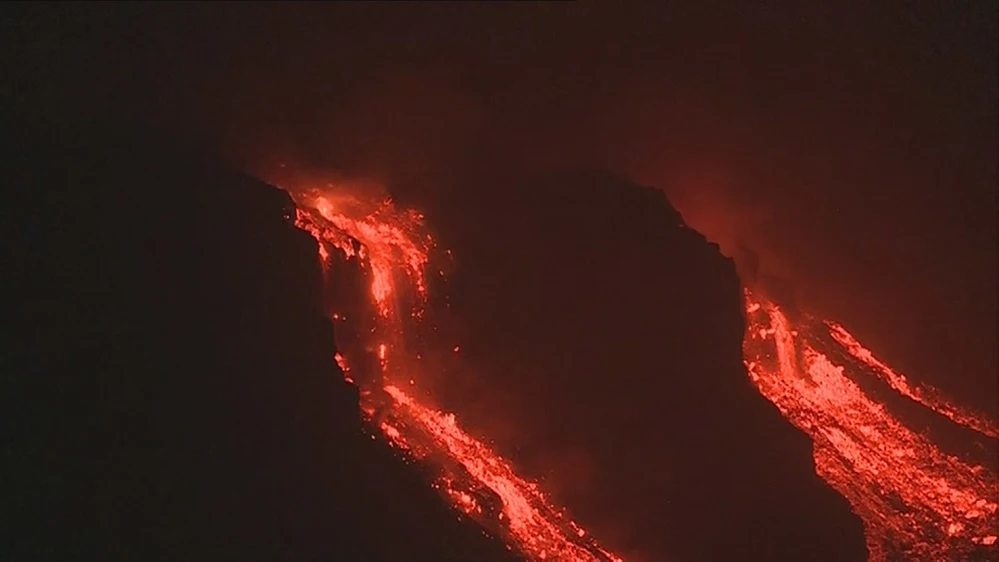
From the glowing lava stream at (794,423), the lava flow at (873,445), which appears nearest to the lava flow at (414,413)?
the glowing lava stream at (794,423)

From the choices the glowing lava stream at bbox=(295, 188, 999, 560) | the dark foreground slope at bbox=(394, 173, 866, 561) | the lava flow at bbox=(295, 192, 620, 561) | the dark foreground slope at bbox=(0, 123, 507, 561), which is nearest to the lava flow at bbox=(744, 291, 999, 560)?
the glowing lava stream at bbox=(295, 188, 999, 560)

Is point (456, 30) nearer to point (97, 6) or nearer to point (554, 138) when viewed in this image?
point (554, 138)

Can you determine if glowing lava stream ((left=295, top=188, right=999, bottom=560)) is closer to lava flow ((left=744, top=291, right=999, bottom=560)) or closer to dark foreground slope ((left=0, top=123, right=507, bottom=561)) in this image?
lava flow ((left=744, top=291, right=999, bottom=560))

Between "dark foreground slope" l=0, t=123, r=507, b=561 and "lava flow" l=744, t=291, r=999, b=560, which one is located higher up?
"lava flow" l=744, t=291, r=999, b=560

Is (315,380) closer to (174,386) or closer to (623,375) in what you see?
(174,386)

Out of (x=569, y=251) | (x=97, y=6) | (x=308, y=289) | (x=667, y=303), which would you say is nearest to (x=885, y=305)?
(x=667, y=303)

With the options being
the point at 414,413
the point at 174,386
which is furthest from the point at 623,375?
the point at 174,386

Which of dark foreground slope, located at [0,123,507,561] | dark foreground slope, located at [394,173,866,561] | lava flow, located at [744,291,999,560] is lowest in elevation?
dark foreground slope, located at [0,123,507,561]

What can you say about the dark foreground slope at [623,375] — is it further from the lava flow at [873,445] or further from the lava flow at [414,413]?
the lava flow at [873,445]
